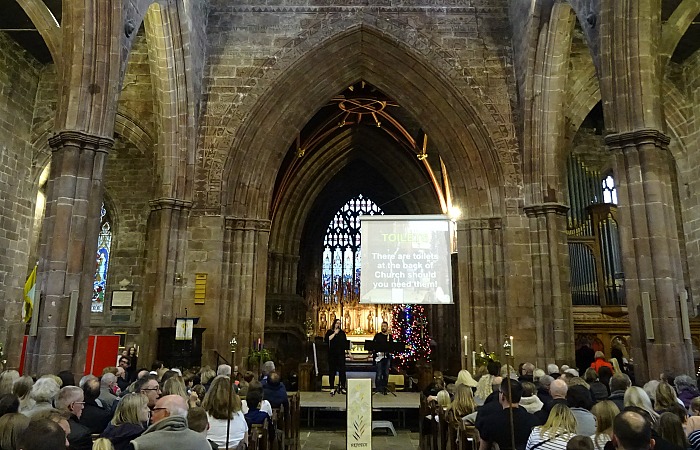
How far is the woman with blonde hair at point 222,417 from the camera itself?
15.5 feet

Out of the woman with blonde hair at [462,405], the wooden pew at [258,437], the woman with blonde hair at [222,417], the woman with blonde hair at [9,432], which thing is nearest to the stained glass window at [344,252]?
the woman with blonde hair at [462,405]

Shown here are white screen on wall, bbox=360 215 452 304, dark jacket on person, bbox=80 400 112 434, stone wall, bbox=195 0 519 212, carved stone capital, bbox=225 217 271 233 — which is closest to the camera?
dark jacket on person, bbox=80 400 112 434

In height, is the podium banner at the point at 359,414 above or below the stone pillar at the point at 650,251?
below

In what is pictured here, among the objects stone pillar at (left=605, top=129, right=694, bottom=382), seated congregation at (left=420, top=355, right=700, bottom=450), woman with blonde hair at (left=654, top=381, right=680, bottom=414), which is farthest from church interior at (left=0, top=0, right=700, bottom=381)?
woman with blonde hair at (left=654, top=381, right=680, bottom=414)

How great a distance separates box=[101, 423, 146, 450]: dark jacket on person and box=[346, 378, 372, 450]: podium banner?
4046 mm

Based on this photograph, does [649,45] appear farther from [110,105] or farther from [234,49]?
[234,49]

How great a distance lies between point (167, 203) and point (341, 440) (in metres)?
7.21

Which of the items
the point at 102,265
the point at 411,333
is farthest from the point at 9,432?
the point at 411,333

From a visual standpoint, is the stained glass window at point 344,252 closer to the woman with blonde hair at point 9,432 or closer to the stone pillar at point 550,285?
the stone pillar at point 550,285

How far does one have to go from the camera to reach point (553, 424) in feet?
12.5

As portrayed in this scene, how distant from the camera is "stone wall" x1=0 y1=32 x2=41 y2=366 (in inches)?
592

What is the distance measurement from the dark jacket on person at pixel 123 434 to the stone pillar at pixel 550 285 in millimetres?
10813

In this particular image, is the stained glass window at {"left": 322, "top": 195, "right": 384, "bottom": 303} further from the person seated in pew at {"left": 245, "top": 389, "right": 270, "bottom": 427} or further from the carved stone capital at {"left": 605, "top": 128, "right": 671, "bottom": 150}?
the person seated in pew at {"left": 245, "top": 389, "right": 270, "bottom": 427}

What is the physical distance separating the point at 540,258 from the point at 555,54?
5.06 m
